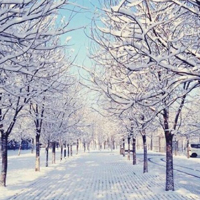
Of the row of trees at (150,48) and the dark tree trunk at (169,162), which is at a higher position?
the row of trees at (150,48)

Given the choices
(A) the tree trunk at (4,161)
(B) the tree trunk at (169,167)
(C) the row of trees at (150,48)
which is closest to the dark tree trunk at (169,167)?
(B) the tree trunk at (169,167)

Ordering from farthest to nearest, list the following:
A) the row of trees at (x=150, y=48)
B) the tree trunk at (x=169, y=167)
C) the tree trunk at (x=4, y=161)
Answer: the tree trunk at (x=4, y=161) → the tree trunk at (x=169, y=167) → the row of trees at (x=150, y=48)

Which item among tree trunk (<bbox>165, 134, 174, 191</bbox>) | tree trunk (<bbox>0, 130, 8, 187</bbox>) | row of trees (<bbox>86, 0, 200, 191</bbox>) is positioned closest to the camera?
row of trees (<bbox>86, 0, 200, 191</bbox>)

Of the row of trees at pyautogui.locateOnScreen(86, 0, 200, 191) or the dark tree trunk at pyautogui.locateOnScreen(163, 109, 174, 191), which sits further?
the dark tree trunk at pyautogui.locateOnScreen(163, 109, 174, 191)

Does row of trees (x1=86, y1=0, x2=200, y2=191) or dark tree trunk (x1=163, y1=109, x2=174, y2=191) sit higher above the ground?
row of trees (x1=86, y1=0, x2=200, y2=191)

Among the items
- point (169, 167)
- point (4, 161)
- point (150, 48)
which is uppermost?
point (150, 48)

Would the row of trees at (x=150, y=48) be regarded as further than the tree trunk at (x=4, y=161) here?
No

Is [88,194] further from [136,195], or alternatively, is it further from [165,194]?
[165,194]

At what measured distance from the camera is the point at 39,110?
23391 mm

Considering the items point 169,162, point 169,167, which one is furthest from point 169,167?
point 169,162

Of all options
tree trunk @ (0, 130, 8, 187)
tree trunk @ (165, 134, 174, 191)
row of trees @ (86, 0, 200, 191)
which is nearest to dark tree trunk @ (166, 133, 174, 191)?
tree trunk @ (165, 134, 174, 191)

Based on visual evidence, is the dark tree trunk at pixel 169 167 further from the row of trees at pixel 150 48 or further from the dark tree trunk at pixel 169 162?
the row of trees at pixel 150 48

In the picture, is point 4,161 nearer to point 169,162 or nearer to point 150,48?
point 169,162

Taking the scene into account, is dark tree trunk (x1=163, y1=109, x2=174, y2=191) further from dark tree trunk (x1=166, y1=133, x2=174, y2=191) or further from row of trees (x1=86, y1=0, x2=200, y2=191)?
row of trees (x1=86, y1=0, x2=200, y2=191)
